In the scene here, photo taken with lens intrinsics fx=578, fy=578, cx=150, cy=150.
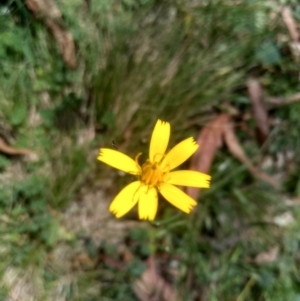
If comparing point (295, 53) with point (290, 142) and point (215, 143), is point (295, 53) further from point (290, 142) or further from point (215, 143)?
point (215, 143)

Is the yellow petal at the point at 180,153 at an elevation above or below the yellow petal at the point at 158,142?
below

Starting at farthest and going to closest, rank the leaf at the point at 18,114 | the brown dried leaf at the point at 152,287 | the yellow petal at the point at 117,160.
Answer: the brown dried leaf at the point at 152,287
the leaf at the point at 18,114
the yellow petal at the point at 117,160

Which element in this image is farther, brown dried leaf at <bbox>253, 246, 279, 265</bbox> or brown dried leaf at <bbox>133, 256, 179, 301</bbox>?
brown dried leaf at <bbox>253, 246, 279, 265</bbox>

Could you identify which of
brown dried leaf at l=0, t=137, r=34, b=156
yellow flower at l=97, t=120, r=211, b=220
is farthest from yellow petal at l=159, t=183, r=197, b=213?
brown dried leaf at l=0, t=137, r=34, b=156

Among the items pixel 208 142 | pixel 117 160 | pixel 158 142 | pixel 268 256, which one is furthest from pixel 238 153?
pixel 117 160

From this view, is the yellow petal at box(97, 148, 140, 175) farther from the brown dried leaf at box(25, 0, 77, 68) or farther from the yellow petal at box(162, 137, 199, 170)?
the brown dried leaf at box(25, 0, 77, 68)

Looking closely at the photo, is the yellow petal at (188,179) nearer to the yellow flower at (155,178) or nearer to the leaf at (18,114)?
the yellow flower at (155,178)

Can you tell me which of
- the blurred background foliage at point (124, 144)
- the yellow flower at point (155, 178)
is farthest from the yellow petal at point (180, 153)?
the blurred background foliage at point (124, 144)

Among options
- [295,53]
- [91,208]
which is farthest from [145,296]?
[295,53]

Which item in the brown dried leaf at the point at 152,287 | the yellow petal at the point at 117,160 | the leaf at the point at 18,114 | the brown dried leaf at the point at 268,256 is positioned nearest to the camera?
the yellow petal at the point at 117,160
